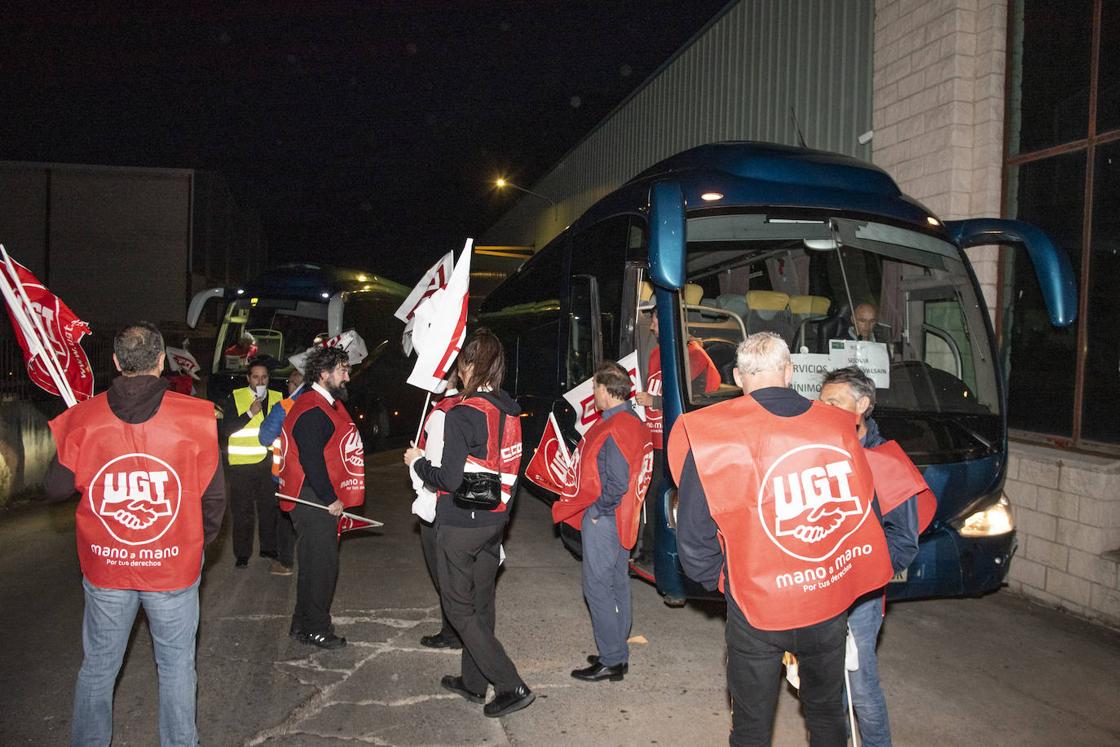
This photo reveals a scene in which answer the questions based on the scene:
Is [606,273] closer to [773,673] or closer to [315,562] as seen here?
[315,562]

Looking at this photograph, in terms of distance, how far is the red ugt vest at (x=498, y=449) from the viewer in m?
4.09

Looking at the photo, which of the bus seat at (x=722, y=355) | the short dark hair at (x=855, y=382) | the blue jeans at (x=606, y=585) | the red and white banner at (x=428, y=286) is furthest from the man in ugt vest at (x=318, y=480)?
the short dark hair at (x=855, y=382)

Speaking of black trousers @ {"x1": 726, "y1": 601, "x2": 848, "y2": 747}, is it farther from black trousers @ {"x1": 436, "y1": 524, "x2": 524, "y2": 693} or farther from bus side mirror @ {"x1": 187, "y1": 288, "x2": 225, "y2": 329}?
bus side mirror @ {"x1": 187, "y1": 288, "x2": 225, "y2": 329}

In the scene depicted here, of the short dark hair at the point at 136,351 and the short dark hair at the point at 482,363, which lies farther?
the short dark hair at the point at 482,363

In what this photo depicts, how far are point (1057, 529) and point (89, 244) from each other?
993 inches

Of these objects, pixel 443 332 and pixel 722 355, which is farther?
pixel 722 355

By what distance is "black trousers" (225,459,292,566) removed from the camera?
6.97 m

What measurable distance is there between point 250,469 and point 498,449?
379 centimetres

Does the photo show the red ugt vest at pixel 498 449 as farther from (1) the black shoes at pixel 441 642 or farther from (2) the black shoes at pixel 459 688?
(1) the black shoes at pixel 441 642

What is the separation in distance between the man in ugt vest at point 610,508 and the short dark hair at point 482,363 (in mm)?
774

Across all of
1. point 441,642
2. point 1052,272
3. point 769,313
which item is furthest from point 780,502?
point 1052,272

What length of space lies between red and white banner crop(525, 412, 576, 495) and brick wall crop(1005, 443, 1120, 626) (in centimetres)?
406

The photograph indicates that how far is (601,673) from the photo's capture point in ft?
15.4

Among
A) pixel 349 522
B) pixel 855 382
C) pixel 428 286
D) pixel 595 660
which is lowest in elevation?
pixel 595 660
